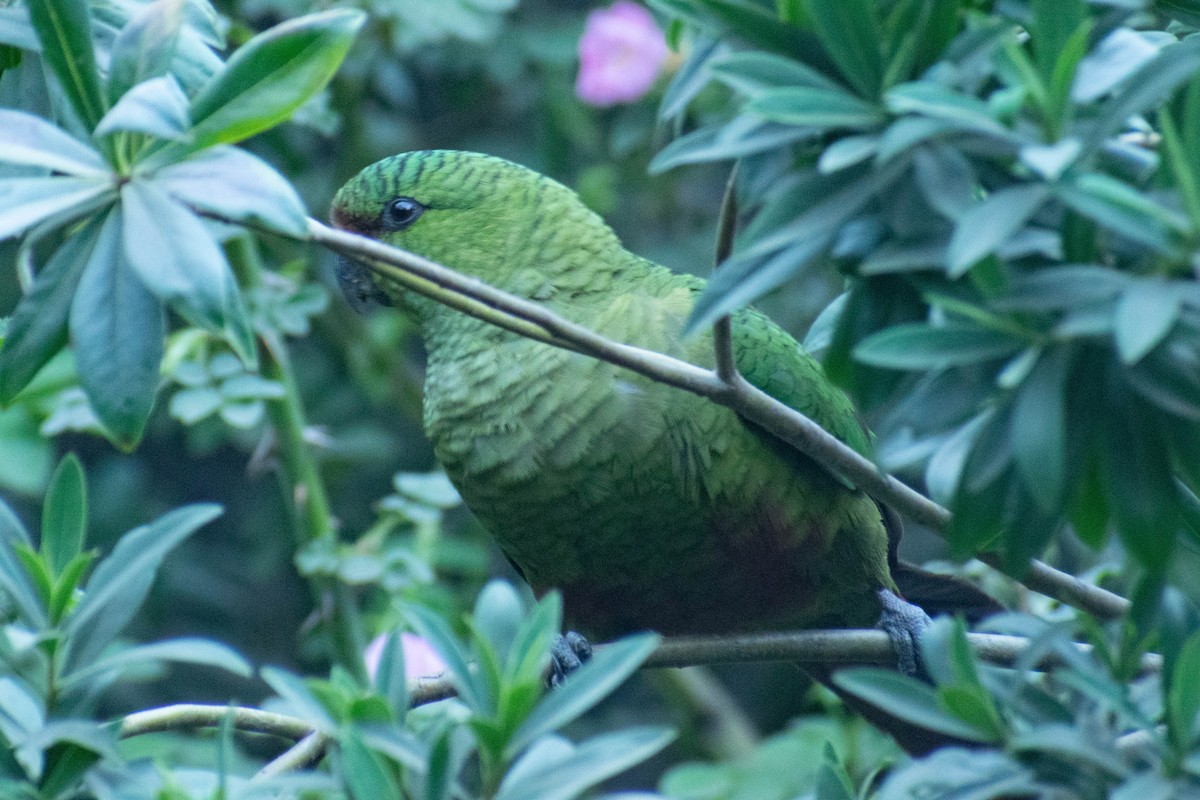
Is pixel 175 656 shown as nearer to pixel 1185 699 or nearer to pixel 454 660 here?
pixel 454 660

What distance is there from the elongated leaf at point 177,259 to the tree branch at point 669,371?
0.36ft

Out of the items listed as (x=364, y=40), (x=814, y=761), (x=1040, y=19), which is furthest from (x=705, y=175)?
(x=1040, y=19)

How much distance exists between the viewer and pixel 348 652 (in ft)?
6.41

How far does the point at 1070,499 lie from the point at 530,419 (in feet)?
2.75

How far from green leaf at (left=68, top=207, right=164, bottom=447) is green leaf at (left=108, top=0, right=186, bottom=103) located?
0.34ft

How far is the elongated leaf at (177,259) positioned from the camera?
78cm

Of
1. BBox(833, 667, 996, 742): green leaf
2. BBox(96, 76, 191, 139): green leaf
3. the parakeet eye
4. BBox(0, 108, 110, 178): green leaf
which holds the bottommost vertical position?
the parakeet eye

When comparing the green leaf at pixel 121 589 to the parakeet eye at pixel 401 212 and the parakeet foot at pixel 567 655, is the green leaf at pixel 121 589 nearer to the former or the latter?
the parakeet foot at pixel 567 655

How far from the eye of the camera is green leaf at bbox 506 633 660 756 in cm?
82

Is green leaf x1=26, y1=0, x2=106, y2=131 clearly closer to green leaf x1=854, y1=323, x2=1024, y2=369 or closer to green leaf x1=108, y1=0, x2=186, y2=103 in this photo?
green leaf x1=108, y1=0, x2=186, y2=103

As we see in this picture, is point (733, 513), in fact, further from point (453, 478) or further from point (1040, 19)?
point (1040, 19)

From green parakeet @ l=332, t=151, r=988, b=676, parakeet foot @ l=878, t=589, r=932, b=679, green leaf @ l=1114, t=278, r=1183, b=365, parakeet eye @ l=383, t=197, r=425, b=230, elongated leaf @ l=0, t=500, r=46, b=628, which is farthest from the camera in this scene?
parakeet eye @ l=383, t=197, r=425, b=230

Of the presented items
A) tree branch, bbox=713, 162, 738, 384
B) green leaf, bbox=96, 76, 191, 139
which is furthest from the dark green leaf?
green leaf, bbox=96, 76, 191, 139

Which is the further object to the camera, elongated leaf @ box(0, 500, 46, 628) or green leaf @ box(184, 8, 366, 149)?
elongated leaf @ box(0, 500, 46, 628)
